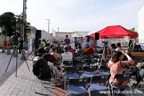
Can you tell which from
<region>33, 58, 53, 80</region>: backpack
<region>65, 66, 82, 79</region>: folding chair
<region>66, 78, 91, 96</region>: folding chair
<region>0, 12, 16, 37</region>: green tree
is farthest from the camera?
<region>0, 12, 16, 37</region>: green tree

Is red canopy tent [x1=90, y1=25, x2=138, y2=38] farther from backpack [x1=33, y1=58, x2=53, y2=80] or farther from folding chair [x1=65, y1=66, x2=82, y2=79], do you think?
backpack [x1=33, y1=58, x2=53, y2=80]

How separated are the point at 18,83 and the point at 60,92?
6.03 feet

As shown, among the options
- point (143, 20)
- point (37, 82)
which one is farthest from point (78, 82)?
point (143, 20)

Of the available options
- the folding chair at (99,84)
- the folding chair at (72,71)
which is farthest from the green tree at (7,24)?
the folding chair at (99,84)

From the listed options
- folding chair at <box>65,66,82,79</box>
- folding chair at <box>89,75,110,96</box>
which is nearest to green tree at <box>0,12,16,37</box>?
folding chair at <box>65,66,82,79</box>

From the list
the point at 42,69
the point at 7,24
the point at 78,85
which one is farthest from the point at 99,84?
the point at 7,24

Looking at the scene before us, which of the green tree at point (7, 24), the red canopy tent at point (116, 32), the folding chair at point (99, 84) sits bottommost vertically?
the folding chair at point (99, 84)

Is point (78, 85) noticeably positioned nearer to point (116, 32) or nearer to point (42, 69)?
point (42, 69)

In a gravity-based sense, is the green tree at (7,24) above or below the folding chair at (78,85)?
above

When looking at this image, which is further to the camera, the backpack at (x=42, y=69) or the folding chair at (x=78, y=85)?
the backpack at (x=42, y=69)

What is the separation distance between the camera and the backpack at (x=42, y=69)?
4312 millimetres

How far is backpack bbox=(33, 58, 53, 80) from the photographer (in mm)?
4312

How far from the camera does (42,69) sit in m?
4.31

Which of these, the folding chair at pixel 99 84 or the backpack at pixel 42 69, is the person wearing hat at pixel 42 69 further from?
the folding chair at pixel 99 84
